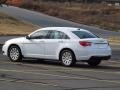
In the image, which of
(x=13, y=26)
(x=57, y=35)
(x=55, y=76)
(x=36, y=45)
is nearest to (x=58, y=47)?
(x=57, y=35)

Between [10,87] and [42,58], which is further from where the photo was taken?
[42,58]

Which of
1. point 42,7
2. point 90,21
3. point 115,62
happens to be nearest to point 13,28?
point 90,21

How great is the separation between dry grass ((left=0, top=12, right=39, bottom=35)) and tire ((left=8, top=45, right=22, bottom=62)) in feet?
100

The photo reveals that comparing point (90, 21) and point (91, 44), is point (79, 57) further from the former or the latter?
point (90, 21)

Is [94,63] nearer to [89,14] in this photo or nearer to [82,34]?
[82,34]

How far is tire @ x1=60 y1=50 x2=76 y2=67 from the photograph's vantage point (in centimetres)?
2056

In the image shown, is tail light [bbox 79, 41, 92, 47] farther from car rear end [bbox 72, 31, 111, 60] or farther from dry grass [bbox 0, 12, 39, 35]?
dry grass [bbox 0, 12, 39, 35]

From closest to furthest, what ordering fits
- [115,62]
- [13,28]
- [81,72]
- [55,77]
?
[55,77] < [81,72] < [115,62] < [13,28]

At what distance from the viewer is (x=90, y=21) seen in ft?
244

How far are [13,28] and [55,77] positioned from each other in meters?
42.7

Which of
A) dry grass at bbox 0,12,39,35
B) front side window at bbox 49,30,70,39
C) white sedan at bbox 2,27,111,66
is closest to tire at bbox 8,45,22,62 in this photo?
white sedan at bbox 2,27,111,66

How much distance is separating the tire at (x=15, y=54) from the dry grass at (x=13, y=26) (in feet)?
100

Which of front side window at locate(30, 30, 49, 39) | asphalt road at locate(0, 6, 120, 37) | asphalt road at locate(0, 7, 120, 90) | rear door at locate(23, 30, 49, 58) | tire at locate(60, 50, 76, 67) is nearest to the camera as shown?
asphalt road at locate(0, 7, 120, 90)

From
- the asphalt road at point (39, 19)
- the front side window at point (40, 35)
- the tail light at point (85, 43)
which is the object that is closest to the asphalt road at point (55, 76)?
the tail light at point (85, 43)
